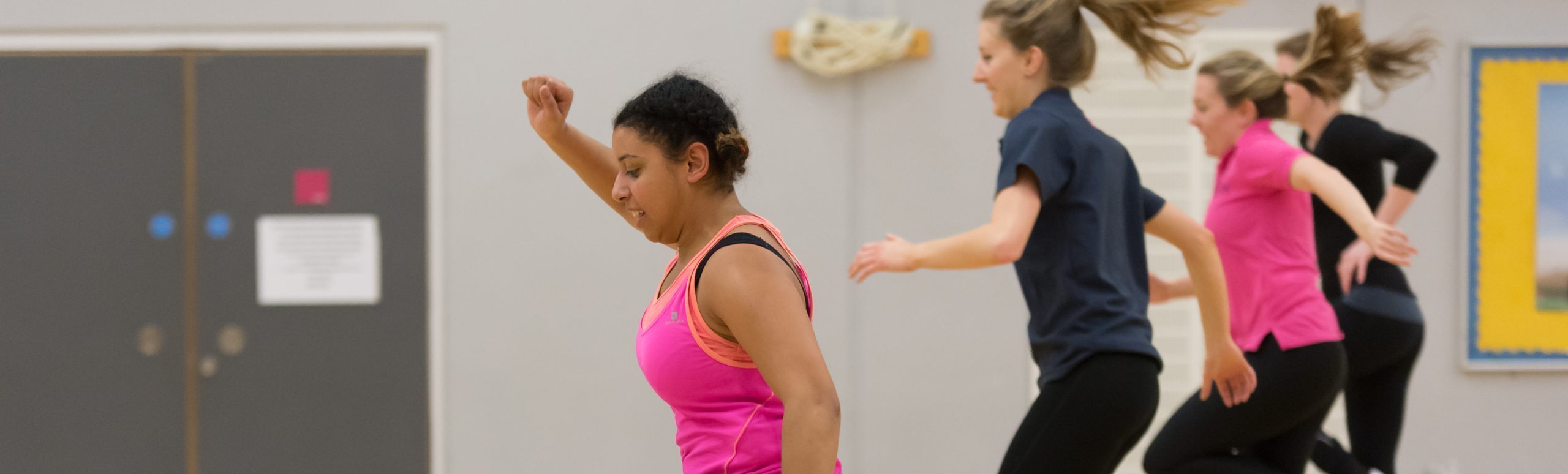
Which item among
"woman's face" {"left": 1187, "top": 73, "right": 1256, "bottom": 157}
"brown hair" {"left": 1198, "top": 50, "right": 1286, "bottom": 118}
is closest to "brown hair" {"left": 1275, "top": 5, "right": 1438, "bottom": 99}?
"brown hair" {"left": 1198, "top": 50, "right": 1286, "bottom": 118}

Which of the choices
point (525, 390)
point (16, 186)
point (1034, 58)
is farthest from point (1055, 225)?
point (16, 186)

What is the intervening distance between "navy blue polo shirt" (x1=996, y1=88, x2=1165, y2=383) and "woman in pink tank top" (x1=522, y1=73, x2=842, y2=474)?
647 millimetres

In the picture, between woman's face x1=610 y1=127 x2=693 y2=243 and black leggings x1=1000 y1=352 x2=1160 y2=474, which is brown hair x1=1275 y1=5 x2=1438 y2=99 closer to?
black leggings x1=1000 y1=352 x2=1160 y2=474

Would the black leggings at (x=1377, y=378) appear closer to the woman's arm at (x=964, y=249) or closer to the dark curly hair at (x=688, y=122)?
the woman's arm at (x=964, y=249)

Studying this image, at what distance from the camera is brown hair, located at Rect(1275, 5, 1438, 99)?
3.12 meters

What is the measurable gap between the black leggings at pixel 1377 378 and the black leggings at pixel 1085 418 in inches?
50.1

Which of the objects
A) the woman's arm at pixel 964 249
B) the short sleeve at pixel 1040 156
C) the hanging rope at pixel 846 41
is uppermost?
the hanging rope at pixel 846 41

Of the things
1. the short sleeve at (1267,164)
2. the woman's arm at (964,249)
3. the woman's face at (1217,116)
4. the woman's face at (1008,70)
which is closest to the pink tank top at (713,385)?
the woman's arm at (964,249)

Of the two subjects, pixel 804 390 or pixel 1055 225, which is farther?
pixel 1055 225

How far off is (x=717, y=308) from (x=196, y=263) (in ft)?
10.3

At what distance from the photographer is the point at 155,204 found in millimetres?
3979

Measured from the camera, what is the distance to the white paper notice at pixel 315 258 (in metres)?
3.99

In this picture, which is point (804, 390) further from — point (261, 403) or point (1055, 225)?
point (261, 403)

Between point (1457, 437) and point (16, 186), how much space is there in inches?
207
